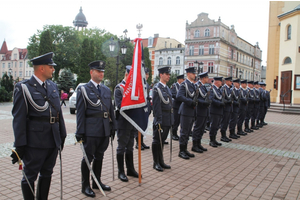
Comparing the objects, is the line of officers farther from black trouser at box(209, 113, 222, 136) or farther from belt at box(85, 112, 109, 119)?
black trouser at box(209, 113, 222, 136)

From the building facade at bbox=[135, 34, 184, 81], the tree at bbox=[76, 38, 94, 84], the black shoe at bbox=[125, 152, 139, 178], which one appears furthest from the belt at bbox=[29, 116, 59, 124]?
the building facade at bbox=[135, 34, 184, 81]

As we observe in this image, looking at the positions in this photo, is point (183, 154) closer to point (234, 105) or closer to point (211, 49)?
point (234, 105)

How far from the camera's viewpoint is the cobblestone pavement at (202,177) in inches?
173

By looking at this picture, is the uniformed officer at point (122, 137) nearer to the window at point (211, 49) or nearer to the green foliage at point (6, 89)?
the green foliage at point (6, 89)

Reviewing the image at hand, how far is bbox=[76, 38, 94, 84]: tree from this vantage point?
44625 mm

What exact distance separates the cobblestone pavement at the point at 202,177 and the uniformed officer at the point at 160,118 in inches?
11.0

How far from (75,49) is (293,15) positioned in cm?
3663

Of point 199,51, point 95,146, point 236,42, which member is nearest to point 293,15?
point 95,146

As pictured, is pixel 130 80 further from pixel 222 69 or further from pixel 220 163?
pixel 222 69

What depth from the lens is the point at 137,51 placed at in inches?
190

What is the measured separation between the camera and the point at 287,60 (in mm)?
24203

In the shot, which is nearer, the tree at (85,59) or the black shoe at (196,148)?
the black shoe at (196,148)

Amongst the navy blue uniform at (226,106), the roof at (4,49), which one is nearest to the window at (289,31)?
the navy blue uniform at (226,106)

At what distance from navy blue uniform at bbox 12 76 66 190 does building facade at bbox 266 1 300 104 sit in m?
23.3
